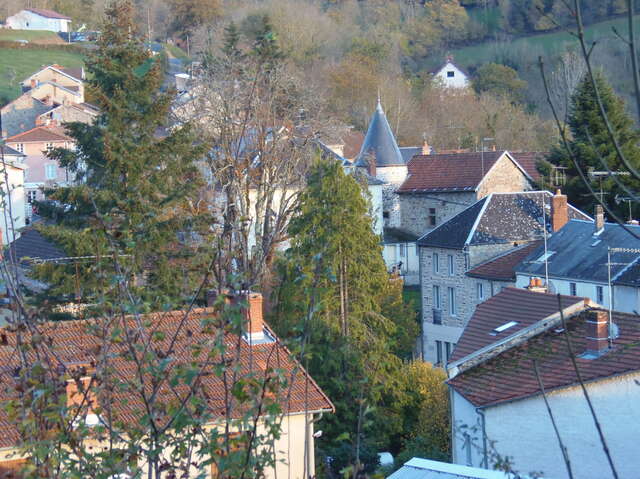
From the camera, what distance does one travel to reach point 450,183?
1390 inches

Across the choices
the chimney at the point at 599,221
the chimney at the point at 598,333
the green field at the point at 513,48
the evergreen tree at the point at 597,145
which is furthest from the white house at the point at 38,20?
the chimney at the point at 598,333

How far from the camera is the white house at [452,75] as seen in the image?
215ft

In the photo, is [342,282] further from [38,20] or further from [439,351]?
[38,20]

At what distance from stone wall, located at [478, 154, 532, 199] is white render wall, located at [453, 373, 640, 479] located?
69.9 feet

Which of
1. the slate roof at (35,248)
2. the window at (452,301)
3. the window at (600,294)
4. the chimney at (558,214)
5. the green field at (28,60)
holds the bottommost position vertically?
the window at (452,301)

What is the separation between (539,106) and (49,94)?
98.4ft

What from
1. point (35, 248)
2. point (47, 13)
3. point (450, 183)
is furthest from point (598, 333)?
point (47, 13)

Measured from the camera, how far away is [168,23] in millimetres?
75562

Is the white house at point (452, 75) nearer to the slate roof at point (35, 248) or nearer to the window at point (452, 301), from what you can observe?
the window at point (452, 301)

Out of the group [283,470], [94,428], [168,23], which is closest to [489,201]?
[283,470]

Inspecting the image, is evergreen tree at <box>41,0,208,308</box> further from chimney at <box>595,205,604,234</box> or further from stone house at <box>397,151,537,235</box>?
stone house at <box>397,151,537,235</box>

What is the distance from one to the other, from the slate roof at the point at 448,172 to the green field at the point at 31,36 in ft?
161

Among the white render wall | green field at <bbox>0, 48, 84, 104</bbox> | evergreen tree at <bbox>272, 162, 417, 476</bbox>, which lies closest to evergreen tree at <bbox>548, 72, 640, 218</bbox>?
evergreen tree at <bbox>272, 162, 417, 476</bbox>

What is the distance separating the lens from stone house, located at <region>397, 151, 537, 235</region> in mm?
34281
